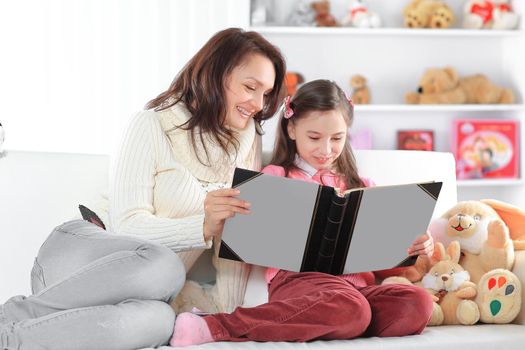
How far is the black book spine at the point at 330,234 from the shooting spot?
1769 millimetres

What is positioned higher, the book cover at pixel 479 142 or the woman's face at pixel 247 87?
the woman's face at pixel 247 87

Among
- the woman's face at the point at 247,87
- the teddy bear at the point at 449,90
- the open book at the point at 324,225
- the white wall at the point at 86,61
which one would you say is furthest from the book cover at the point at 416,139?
the open book at the point at 324,225

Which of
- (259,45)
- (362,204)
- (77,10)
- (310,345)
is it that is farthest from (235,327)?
(77,10)

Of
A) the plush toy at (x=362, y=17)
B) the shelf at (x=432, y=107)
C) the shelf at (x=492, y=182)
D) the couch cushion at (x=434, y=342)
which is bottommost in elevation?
the shelf at (x=492, y=182)

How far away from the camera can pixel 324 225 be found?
5.94ft

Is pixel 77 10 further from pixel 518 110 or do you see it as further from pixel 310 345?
pixel 310 345

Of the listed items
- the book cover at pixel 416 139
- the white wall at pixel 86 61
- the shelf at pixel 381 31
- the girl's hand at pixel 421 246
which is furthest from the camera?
the book cover at pixel 416 139

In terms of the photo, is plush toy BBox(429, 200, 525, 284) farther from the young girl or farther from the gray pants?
the gray pants

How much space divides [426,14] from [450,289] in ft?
8.19

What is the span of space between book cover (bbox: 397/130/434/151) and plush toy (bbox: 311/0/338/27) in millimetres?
632

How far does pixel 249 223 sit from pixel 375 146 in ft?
8.28

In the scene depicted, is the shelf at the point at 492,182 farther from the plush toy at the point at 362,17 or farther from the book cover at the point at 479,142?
the plush toy at the point at 362,17

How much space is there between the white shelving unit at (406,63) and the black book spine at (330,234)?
2318 millimetres

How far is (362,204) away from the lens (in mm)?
1780
